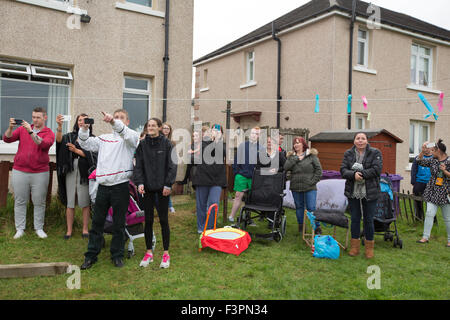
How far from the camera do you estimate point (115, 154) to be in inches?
175

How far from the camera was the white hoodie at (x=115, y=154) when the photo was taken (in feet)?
14.3

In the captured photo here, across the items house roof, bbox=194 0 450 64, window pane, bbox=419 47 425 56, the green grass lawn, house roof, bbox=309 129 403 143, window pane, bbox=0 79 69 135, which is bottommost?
the green grass lawn

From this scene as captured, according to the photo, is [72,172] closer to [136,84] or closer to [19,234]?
[19,234]

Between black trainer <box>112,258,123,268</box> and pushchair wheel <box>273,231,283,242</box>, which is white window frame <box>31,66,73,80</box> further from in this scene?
pushchair wheel <box>273,231,283,242</box>

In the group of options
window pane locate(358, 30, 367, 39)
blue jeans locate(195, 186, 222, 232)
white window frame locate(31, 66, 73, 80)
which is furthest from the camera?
window pane locate(358, 30, 367, 39)

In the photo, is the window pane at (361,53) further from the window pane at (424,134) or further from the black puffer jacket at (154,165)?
the black puffer jacket at (154,165)

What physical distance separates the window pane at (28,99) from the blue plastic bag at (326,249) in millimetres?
6400

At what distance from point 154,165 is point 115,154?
0.51m

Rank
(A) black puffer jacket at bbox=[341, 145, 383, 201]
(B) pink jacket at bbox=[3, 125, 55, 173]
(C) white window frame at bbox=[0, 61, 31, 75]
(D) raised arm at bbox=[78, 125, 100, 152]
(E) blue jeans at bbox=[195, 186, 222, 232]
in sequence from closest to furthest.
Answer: (D) raised arm at bbox=[78, 125, 100, 152], (A) black puffer jacket at bbox=[341, 145, 383, 201], (B) pink jacket at bbox=[3, 125, 55, 173], (E) blue jeans at bbox=[195, 186, 222, 232], (C) white window frame at bbox=[0, 61, 31, 75]

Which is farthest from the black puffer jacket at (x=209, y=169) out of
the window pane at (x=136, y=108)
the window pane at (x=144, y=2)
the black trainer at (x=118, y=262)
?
the window pane at (x=144, y=2)

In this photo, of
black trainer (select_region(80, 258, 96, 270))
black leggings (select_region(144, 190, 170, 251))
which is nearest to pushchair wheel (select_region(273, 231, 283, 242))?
black leggings (select_region(144, 190, 170, 251))

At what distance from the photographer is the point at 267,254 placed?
5.22 metres

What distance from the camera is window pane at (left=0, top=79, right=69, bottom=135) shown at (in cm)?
781

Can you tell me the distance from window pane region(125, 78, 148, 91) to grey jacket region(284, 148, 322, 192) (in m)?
4.87
